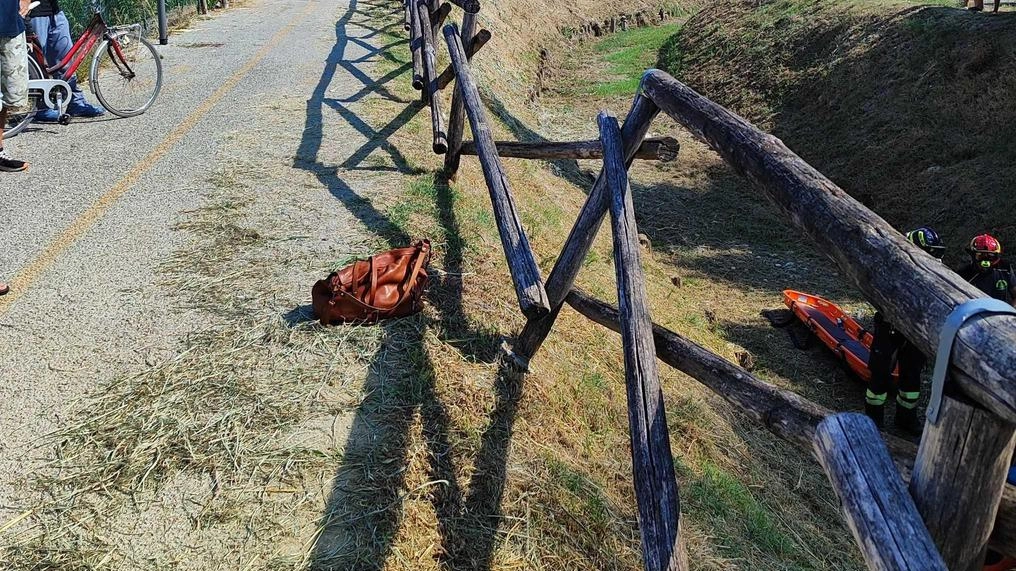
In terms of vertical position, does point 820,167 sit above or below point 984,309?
below

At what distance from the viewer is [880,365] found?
21.2ft

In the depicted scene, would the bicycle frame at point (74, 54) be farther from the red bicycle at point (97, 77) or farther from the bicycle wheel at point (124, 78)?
the bicycle wheel at point (124, 78)

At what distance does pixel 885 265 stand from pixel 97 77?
8.87m

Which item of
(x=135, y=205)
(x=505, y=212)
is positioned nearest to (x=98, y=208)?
(x=135, y=205)

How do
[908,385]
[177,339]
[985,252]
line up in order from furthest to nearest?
[908,385]
[985,252]
[177,339]

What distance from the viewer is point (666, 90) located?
3738 millimetres

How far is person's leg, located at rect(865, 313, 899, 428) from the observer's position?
6.43m

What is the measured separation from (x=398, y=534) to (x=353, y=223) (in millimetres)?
3277

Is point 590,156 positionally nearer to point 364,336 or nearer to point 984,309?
point 364,336

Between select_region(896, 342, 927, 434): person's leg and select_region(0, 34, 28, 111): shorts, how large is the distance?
24.7ft

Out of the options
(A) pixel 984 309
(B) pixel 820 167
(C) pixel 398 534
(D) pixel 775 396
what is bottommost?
(B) pixel 820 167

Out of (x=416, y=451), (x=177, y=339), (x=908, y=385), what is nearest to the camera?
(x=416, y=451)

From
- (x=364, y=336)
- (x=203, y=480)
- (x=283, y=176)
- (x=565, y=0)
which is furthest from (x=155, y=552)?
(x=565, y=0)

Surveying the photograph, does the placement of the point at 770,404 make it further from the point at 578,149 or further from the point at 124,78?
the point at 124,78
